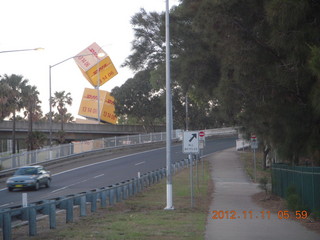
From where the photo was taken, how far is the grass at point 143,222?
11734mm

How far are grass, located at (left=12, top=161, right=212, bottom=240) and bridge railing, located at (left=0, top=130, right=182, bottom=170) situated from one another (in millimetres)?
19279

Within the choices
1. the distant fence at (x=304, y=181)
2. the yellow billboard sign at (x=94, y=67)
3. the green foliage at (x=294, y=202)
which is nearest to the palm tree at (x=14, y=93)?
the yellow billboard sign at (x=94, y=67)

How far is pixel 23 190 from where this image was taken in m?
28.8

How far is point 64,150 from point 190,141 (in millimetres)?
29371

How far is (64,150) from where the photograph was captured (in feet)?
151

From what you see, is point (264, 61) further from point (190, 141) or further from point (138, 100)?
point (138, 100)

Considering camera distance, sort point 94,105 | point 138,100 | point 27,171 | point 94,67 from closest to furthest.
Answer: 1. point 27,171
2. point 138,100
3. point 94,67
4. point 94,105

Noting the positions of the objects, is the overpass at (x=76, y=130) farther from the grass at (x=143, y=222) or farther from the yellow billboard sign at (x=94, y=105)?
the grass at (x=143, y=222)

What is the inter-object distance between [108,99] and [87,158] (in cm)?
4149

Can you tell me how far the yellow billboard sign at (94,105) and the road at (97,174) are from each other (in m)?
30.8

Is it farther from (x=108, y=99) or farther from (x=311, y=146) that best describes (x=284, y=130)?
(x=108, y=99)
